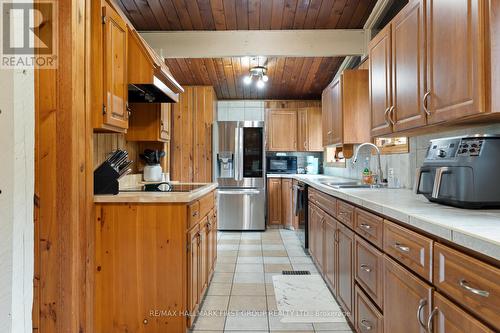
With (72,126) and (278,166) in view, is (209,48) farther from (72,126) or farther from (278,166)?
(278,166)

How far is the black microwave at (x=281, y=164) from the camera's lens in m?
5.69

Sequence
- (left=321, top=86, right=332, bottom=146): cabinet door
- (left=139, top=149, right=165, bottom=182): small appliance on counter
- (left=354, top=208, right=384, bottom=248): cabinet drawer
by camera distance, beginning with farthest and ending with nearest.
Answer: (left=321, top=86, right=332, bottom=146): cabinet door, (left=139, top=149, right=165, bottom=182): small appliance on counter, (left=354, top=208, right=384, bottom=248): cabinet drawer

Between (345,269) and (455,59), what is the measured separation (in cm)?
142

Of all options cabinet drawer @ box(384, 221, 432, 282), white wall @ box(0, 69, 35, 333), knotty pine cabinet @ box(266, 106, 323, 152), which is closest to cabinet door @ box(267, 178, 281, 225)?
knotty pine cabinet @ box(266, 106, 323, 152)

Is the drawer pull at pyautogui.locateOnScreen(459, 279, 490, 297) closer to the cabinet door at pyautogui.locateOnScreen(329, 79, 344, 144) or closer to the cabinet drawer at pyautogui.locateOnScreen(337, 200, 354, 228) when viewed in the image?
the cabinet drawer at pyautogui.locateOnScreen(337, 200, 354, 228)

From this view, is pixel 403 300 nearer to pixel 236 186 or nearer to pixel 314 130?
pixel 236 186

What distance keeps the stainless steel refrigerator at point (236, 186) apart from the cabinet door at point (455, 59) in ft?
12.4

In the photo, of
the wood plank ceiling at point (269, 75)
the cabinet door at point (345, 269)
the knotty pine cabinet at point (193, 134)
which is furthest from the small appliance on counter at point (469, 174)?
the knotty pine cabinet at point (193, 134)

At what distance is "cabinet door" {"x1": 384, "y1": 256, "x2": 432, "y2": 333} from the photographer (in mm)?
1097

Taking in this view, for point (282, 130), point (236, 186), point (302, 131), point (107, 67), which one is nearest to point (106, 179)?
point (107, 67)

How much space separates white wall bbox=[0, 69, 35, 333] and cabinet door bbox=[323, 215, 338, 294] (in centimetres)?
205

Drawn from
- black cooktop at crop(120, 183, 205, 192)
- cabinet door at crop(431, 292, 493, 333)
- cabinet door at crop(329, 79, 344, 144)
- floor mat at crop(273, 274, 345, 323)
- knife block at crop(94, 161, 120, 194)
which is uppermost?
cabinet door at crop(329, 79, 344, 144)

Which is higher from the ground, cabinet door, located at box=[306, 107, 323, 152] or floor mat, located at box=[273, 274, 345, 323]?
cabinet door, located at box=[306, 107, 323, 152]

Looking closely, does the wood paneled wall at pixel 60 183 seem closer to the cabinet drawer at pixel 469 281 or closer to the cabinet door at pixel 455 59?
the cabinet drawer at pixel 469 281
